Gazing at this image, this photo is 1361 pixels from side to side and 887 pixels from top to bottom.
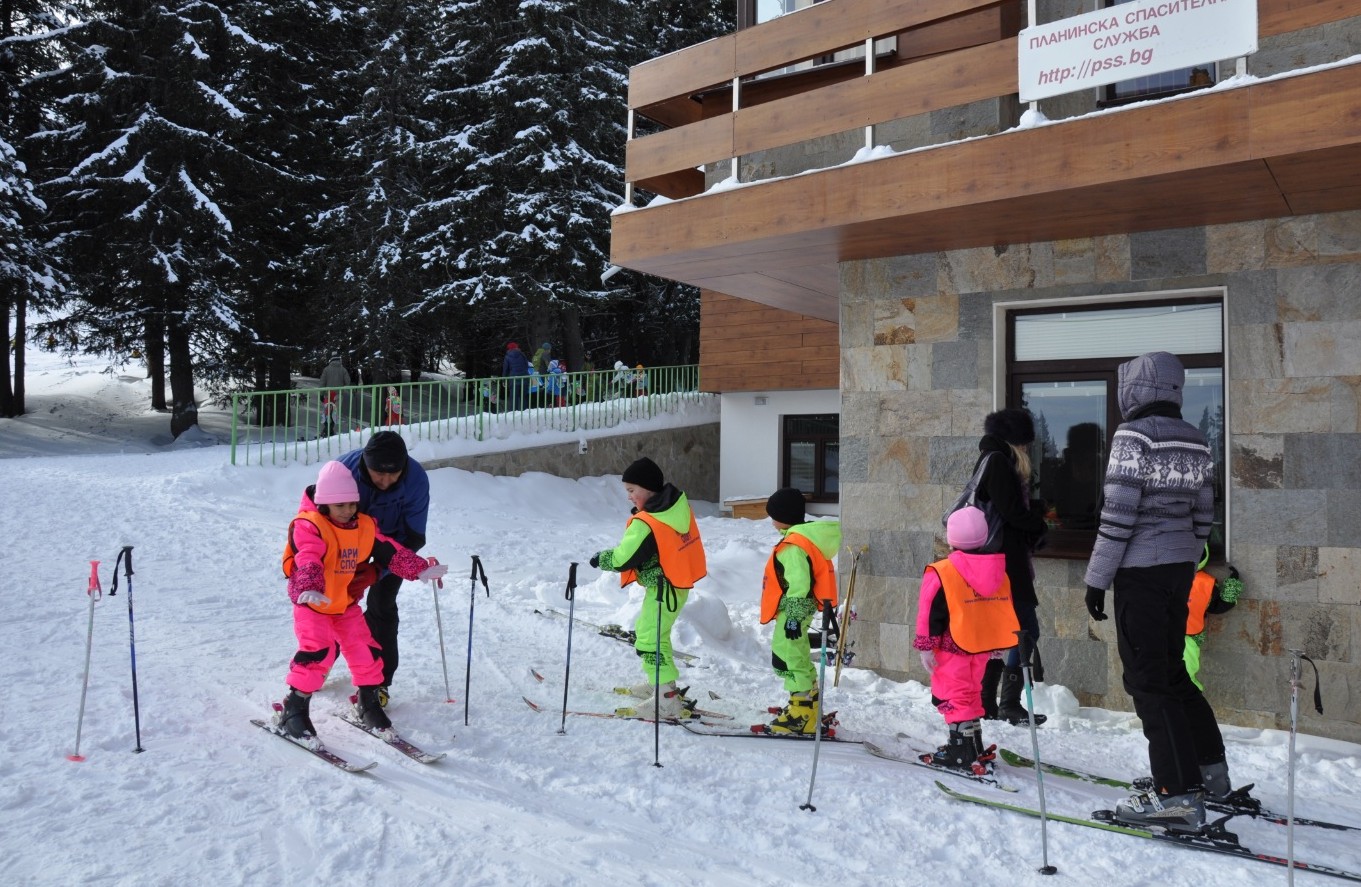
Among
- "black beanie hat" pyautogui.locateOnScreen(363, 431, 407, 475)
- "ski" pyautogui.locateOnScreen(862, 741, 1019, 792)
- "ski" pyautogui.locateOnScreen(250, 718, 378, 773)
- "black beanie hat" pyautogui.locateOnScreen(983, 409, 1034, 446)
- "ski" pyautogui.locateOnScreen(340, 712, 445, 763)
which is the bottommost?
"ski" pyautogui.locateOnScreen(862, 741, 1019, 792)

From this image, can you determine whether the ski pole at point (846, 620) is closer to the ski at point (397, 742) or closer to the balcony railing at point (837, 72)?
the ski at point (397, 742)

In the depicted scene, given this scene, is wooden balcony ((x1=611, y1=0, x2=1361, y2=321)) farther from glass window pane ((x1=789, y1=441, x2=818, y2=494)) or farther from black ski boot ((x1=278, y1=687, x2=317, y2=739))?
glass window pane ((x1=789, y1=441, x2=818, y2=494))

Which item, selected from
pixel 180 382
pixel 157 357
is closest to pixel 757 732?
pixel 180 382

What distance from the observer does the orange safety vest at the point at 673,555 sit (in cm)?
554

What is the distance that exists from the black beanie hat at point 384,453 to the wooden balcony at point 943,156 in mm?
2792

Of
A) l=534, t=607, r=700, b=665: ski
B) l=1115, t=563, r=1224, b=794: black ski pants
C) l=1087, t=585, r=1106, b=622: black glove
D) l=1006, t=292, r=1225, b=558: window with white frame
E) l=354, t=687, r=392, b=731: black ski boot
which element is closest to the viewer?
l=1115, t=563, r=1224, b=794: black ski pants

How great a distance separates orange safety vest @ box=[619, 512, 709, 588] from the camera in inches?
218

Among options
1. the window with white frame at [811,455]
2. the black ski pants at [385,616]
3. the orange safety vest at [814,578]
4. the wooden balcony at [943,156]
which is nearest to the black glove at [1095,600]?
the orange safety vest at [814,578]

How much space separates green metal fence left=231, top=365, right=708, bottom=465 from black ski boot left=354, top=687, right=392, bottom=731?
34.9ft

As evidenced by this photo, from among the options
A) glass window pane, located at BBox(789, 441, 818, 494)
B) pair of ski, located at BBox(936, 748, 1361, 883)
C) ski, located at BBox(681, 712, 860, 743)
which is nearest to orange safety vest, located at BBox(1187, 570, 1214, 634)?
pair of ski, located at BBox(936, 748, 1361, 883)

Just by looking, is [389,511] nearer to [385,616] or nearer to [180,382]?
[385,616]

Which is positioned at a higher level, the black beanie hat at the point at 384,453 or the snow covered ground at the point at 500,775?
the black beanie hat at the point at 384,453

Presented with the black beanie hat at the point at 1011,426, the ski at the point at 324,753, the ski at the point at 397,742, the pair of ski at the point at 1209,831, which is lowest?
the pair of ski at the point at 1209,831

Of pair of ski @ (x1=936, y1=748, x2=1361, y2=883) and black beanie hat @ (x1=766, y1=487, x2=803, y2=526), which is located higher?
black beanie hat @ (x1=766, y1=487, x2=803, y2=526)
